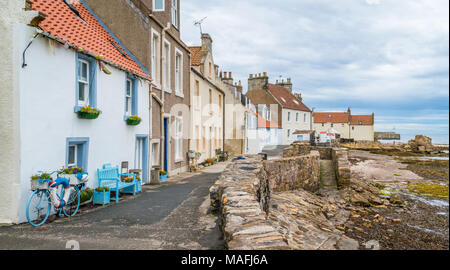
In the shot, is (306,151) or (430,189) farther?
(306,151)

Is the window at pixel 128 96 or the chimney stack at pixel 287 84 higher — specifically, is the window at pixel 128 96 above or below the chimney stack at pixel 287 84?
below

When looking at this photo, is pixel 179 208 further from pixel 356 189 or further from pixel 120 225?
pixel 356 189

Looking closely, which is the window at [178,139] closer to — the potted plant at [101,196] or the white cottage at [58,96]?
the white cottage at [58,96]

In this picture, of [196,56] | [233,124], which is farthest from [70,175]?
[233,124]

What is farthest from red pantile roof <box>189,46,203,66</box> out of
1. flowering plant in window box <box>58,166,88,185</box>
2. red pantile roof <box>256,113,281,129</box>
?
red pantile roof <box>256,113,281,129</box>

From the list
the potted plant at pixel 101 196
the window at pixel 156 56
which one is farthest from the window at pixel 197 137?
the potted plant at pixel 101 196

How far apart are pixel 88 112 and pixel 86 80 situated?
116 centimetres

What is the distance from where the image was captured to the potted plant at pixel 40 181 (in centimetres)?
662

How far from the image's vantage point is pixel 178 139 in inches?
680

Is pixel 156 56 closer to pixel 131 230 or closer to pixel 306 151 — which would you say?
pixel 131 230

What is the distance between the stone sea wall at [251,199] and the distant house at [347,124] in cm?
7014

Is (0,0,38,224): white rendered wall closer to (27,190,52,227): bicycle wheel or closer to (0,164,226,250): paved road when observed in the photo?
(27,190,52,227): bicycle wheel
